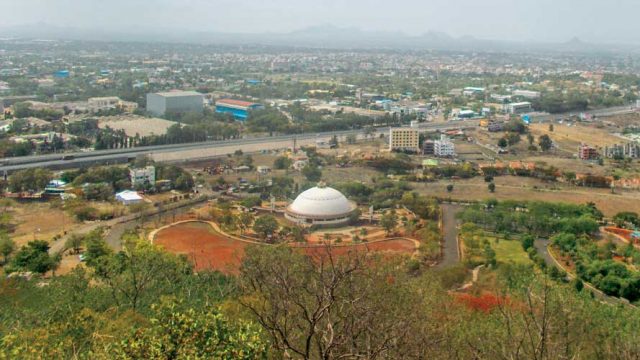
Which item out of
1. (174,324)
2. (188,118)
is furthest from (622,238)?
(188,118)

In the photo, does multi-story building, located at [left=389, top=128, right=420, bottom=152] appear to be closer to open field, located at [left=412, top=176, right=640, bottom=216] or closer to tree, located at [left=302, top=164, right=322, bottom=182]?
open field, located at [left=412, top=176, right=640, bottom=216]

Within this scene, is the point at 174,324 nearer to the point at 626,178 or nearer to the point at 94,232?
the point at 94,232

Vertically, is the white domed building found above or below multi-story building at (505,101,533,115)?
below

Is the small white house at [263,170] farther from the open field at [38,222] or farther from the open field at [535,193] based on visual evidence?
the open field at [38,222]

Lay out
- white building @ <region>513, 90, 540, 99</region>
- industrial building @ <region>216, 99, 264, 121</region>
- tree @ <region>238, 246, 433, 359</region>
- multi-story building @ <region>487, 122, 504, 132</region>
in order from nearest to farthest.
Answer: tree @ <region>238, 246, 433, 359</region> → multi-story building @ <region>487, 122, 504, 132</region> → industrial building @ <region>216, 99, 264, 121</region> → white building @ <region>513, 90, 540, 99</region>

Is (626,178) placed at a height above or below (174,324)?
below

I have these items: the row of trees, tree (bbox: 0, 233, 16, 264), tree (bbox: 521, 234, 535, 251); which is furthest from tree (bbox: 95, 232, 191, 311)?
tree (bbox: 521, 234, 535, 251)
